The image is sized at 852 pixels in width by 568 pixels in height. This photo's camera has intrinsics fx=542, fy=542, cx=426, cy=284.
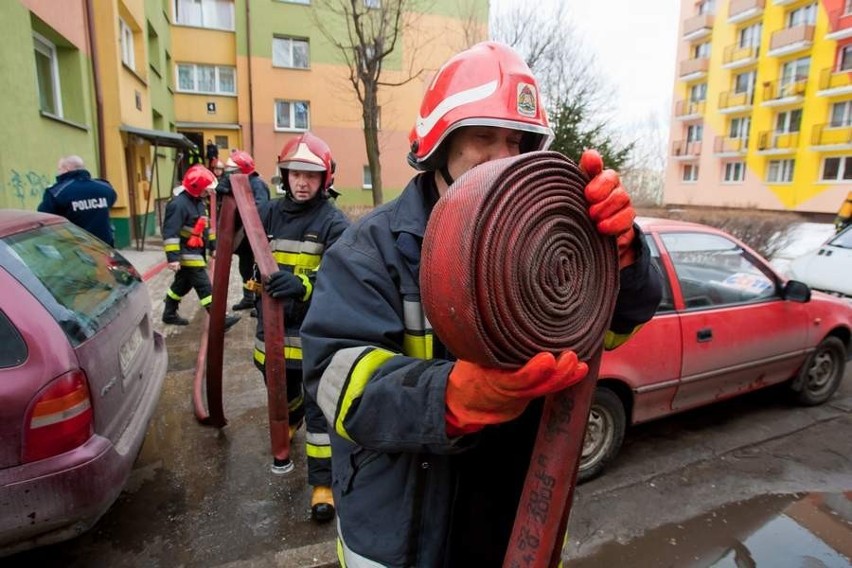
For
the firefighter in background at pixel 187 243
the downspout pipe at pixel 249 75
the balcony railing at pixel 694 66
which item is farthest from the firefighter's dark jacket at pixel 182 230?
the balcony railing at pixel 694 66

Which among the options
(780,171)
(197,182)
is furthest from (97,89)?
(780,171)

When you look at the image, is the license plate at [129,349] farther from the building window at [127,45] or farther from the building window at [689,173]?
the building window at [689,173]

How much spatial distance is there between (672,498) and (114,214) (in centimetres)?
1230

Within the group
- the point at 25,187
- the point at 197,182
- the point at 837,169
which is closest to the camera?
the point at 197,182

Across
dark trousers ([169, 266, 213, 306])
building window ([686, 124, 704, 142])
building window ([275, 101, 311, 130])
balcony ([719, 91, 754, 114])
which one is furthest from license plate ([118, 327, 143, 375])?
building window ([686, 124, 704, 142])

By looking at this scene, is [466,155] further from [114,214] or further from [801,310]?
[114,214]

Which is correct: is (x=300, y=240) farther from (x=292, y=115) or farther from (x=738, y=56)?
(x=738, y=56)

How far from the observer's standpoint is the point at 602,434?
3334 mm

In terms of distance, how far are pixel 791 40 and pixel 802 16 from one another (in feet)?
6.24

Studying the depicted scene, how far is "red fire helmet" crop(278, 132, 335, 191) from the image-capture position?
3.05 m

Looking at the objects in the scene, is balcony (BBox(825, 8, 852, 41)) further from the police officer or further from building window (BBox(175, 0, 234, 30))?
the police officer

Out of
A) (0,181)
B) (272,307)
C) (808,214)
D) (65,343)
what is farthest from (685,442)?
(808,214)

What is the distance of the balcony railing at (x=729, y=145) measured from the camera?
3134cm

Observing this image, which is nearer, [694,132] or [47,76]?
[47,76]
